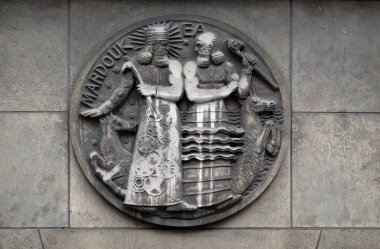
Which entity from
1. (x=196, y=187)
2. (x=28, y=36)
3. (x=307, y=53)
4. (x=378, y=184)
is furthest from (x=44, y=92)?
(x=378, y=184)

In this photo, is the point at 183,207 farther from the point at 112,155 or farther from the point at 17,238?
the point at 17,238

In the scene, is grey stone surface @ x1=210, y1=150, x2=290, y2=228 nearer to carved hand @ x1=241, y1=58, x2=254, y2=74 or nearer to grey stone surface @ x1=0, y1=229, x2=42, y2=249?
carved hand @ x1=241, y1=58, x2=254, y2=74

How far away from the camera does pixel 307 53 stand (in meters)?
10.2

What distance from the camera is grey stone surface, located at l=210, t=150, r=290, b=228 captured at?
10.0m

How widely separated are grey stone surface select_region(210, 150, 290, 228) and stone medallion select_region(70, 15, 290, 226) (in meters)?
0.13

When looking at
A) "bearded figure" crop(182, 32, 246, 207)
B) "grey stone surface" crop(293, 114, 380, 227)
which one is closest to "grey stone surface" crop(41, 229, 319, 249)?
"grey stone surface" crop(293, 114, 380, 227)

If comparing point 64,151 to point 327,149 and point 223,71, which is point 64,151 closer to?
point 223,71

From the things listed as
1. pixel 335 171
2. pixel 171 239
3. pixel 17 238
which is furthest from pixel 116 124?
pixel 335 171

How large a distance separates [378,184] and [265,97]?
1.69 metres

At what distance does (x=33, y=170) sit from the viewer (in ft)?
32.8

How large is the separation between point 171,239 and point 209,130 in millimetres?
1357

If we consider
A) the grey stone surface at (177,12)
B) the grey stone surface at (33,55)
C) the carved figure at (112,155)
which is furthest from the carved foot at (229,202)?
the grey stone surface at (33,55)

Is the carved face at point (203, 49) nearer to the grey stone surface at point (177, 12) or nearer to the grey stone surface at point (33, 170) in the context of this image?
the grey stone surface at point (177, 12)

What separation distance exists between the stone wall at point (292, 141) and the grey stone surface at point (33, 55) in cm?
1
